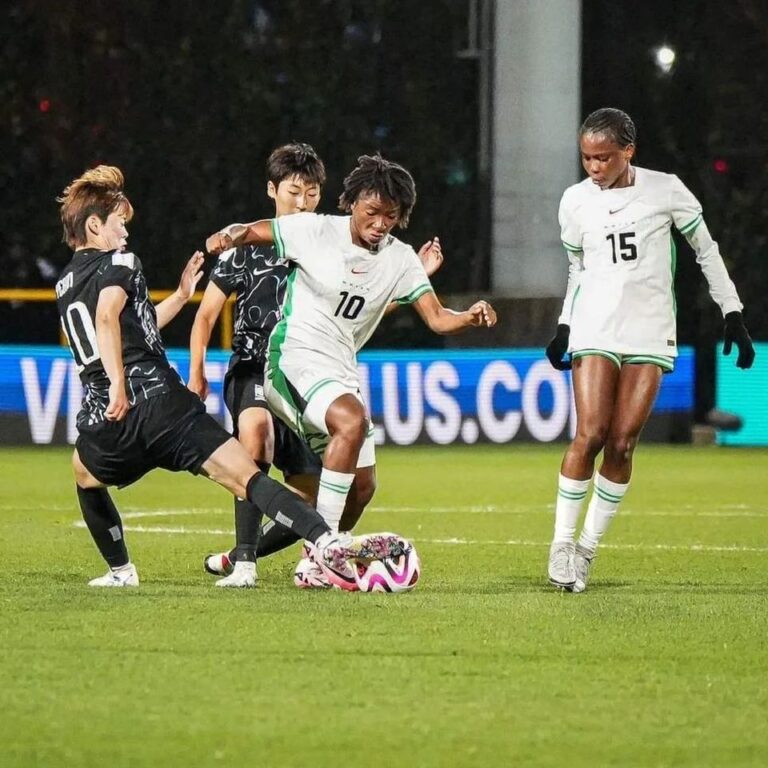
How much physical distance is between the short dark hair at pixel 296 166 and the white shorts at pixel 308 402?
0.88 meters

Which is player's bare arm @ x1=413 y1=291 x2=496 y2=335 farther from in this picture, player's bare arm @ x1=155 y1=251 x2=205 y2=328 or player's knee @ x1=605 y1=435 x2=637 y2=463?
player's bare arm @ x1=155 y1=251 x2=205 y2=328

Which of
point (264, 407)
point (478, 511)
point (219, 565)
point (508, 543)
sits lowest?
point (478, 511)

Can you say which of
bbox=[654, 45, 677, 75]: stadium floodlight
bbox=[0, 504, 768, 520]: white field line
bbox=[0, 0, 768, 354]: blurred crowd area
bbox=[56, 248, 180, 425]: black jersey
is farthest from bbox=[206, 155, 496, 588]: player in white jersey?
bbox=[654, 45, 677, 75]: stadium floodlight

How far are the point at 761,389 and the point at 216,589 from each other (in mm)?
11546

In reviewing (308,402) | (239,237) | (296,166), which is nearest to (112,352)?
(239,237)

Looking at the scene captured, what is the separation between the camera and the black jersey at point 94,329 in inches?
286

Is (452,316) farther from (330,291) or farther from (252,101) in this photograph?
(252,101)

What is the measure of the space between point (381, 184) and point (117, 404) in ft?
4.44

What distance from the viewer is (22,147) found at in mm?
27500

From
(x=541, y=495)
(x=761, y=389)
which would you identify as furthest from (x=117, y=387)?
(x=761, y=389)

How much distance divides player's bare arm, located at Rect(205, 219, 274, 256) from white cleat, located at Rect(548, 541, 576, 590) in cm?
168

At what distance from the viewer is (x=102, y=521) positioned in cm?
744

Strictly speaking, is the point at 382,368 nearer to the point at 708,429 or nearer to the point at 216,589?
the point at 708,429

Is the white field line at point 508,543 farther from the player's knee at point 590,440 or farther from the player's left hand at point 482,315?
the player's left hand at point 482,315
